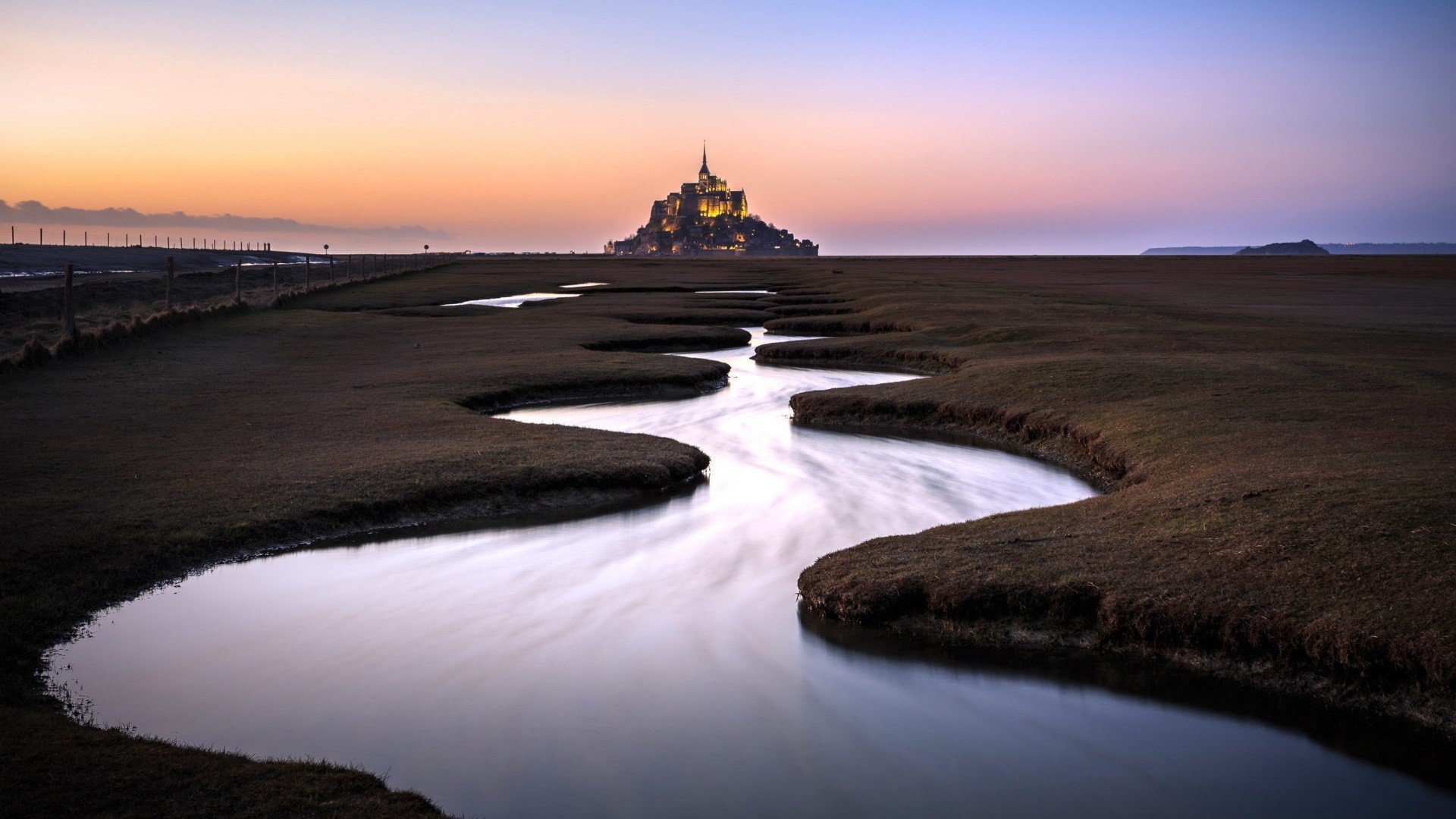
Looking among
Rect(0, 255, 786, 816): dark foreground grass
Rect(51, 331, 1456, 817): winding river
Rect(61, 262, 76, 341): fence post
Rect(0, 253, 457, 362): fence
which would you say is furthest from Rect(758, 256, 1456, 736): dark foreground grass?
Rect(0, 253, 457, 362): fence

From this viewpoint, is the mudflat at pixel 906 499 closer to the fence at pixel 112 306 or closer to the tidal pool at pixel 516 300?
the fence at pixel 112 306

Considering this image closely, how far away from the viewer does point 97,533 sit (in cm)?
1330

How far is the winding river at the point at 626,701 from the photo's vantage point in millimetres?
8500

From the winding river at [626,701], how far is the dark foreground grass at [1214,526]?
3.18ft

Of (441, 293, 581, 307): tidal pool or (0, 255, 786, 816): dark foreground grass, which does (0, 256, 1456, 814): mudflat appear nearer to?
(0, 255, 786, 816): dark foreground grass

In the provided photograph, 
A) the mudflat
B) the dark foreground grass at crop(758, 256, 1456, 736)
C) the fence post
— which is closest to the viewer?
the mudflat

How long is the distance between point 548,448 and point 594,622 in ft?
24.1

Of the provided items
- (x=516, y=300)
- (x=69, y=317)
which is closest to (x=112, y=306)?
(x=516, y=300)

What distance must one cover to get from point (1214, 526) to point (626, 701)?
718 centimetres

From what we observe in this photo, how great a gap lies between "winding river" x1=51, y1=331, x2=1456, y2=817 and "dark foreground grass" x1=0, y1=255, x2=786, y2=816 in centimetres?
76

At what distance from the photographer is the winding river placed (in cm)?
850

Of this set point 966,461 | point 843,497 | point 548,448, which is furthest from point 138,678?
point 966,461

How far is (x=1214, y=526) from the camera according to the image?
1241 centimetres

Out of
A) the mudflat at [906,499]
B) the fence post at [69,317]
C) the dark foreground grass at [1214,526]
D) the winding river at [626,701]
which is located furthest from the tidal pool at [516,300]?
the winding river at [626,701]
